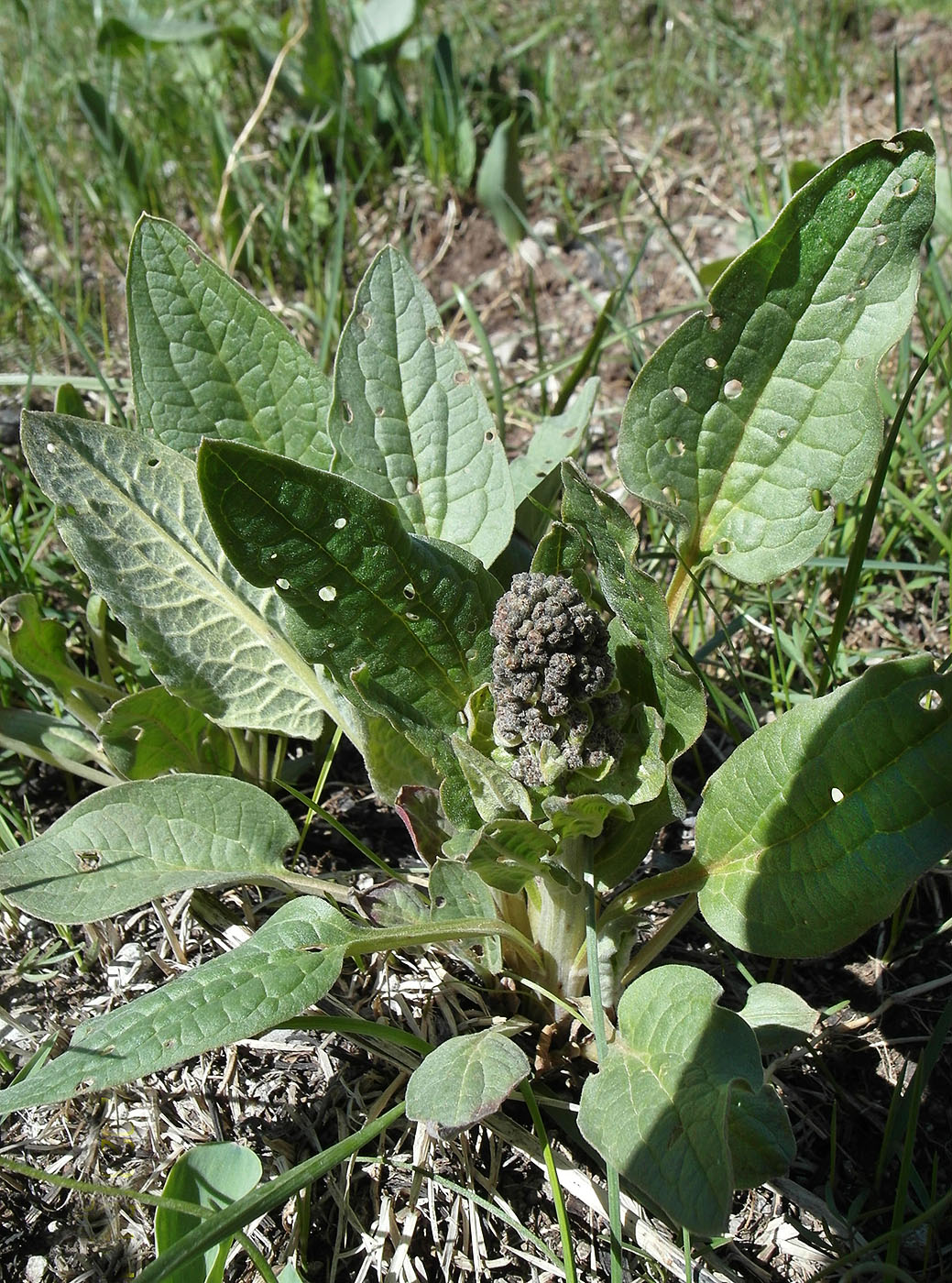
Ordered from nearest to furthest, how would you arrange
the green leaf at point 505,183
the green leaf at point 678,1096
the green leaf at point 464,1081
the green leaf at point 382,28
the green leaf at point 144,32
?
the green leaf at point 678,1096, the green leaf at point 464,1081, the green leaf at point 505,183, the green leaf at point 382,28, the green leaf at point 144,32

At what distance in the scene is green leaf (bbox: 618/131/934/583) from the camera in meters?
1.61

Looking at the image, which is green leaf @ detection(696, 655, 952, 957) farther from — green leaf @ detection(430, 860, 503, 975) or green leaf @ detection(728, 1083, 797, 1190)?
green leaf @ detection(430, 860, 503, 975)

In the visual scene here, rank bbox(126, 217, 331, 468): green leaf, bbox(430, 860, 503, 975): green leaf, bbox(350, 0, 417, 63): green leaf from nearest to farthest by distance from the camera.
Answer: bbox(430, 860, 503, 975): green leaf
bbox(126, 217, 331, 468): green leaf
bbox(350, 0, 417, 63): green leaf

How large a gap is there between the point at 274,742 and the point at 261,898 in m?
0.44

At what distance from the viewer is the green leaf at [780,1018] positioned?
1534 millimetres

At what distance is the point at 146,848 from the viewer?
68.4 inches

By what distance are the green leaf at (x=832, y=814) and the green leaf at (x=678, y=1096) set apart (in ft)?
0.54

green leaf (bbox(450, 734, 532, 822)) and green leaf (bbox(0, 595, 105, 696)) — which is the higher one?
green leaf (bbox(0, 595, 105, 696))

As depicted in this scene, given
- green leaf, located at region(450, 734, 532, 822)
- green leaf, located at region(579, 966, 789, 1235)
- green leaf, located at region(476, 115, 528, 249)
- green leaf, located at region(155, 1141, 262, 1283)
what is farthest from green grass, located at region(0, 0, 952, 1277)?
green leaf, located at region(155, 1141, 262, 1283)

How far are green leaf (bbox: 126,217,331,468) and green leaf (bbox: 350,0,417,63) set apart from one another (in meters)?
2.36

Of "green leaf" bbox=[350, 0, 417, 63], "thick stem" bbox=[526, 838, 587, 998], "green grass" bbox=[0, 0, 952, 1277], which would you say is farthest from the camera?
"green leaf" bbox=[350, 0, 417, 63]

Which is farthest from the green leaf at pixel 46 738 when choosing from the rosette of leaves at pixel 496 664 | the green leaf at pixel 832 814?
the green leaf at pixel 832 814

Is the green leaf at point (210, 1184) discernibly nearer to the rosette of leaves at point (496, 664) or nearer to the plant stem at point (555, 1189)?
the rosette of leaves at point (496, 664)

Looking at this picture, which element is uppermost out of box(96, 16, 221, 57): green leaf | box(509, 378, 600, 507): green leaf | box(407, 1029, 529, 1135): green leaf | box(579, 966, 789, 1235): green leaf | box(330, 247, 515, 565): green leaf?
box(96, 16, 221, 57): green leaf
